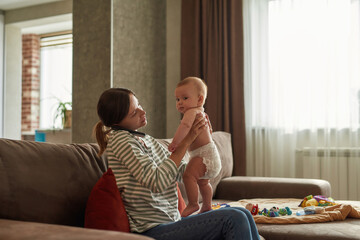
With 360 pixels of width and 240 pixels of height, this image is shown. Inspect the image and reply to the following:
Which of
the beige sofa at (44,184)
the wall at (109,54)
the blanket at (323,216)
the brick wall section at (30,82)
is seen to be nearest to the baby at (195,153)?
the beige sofa at (44,184)

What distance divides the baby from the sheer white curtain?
2.38 meters

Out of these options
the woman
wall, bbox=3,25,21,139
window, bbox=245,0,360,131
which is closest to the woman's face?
the woman

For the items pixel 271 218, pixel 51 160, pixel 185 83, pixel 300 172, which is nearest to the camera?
pixel 51 160

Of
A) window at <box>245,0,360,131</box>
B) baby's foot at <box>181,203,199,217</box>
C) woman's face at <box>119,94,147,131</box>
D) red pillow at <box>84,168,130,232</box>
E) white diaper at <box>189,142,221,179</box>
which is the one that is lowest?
baby's foot at <box>181,203,199,217</box>

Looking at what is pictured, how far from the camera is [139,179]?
58.3 inches

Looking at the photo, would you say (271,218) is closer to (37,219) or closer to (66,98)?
(37,219)

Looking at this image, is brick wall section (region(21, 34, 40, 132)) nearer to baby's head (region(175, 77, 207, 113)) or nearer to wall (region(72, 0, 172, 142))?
wall (region(72, 0, 172, 142))

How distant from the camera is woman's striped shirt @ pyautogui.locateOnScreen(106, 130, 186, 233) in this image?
1486 millimetres

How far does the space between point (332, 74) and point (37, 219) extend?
10.7ft

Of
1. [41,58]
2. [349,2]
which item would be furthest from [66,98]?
[349,2]

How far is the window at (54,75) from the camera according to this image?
22.5 feet

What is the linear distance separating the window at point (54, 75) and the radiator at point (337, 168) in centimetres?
410

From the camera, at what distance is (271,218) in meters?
2.24

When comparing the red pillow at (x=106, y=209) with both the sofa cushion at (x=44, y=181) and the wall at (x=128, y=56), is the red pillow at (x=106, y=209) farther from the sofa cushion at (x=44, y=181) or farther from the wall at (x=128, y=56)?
the wall at (x=128, y=56)
